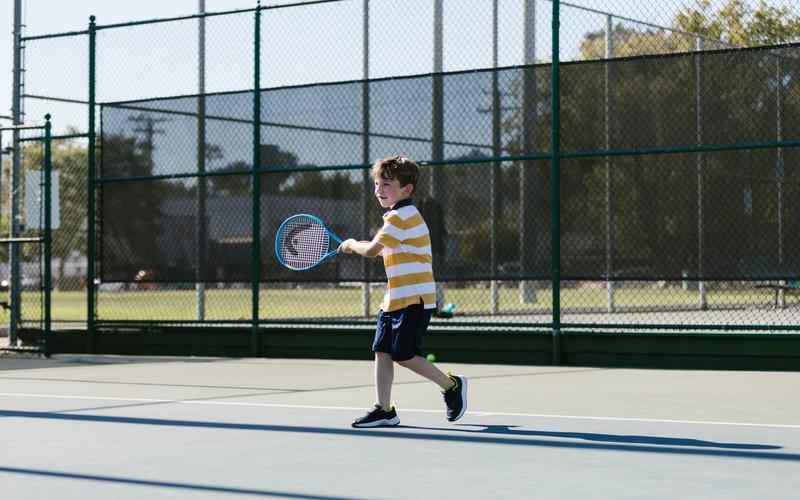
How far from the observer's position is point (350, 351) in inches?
506

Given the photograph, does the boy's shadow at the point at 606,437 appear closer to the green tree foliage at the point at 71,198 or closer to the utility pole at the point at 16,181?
the utility pole at the point at 16,181

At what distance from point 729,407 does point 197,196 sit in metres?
7.03

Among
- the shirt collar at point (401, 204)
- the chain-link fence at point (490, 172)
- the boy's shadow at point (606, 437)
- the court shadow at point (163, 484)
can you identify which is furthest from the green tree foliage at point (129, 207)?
the court shadow at point (163, 484)

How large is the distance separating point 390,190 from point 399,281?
19.8 inches

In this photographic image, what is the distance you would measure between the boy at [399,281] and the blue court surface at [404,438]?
0.32 metres

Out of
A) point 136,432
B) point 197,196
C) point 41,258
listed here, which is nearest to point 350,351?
point 197,196

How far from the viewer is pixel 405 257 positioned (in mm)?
7246

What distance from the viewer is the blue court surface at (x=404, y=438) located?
5387mm

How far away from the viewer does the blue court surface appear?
Answer: 17.7 ft

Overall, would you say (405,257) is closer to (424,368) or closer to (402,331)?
(402,331)

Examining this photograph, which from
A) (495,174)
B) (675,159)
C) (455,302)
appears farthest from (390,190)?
(455,302)

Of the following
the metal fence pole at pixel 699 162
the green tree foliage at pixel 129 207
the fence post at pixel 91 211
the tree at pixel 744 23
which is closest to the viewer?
the metal fence pole at pixel 699 162

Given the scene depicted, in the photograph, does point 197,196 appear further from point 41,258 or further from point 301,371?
point 301,371

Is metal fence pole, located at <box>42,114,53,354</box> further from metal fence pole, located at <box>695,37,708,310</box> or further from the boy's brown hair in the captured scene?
the boy's brown hair
